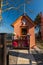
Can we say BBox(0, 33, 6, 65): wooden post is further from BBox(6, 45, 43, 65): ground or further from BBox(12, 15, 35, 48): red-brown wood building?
BBox(12, 15, 35, 48): red-brown wood building

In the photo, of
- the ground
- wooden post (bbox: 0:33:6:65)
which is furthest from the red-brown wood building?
wooden post (bbox: 0:33:6:65)

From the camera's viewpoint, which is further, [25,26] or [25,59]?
[25,26]

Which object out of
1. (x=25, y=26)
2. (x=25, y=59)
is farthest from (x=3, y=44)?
(x=25, y=26)

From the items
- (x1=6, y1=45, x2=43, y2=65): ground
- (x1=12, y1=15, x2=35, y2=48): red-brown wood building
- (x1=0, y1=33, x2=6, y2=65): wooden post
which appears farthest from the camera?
(x1=12, y1=15, x2=35, y2=48): red-brown wood building

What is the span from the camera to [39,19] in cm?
1442

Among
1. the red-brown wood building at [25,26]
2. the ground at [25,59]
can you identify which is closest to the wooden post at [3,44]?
the ground at [25,59]


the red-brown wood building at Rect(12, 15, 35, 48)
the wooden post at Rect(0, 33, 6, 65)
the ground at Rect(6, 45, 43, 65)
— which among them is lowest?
the ground at Rect(6, 45, 43, 65)

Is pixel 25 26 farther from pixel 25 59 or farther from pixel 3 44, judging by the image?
pixel 3 44

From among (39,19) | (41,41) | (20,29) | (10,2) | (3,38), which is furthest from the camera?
(39,19)

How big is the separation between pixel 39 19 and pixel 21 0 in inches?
201

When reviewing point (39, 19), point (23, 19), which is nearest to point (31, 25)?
point (23, 19)

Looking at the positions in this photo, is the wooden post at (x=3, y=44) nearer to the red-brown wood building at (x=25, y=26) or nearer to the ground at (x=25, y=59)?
the ground at (x=25, y=59)

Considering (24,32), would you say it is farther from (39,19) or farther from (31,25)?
(39,19)

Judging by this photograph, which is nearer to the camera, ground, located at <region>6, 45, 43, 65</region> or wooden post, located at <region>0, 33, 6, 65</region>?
wooden post, located at <region>0, 33, 6, 65</region>
